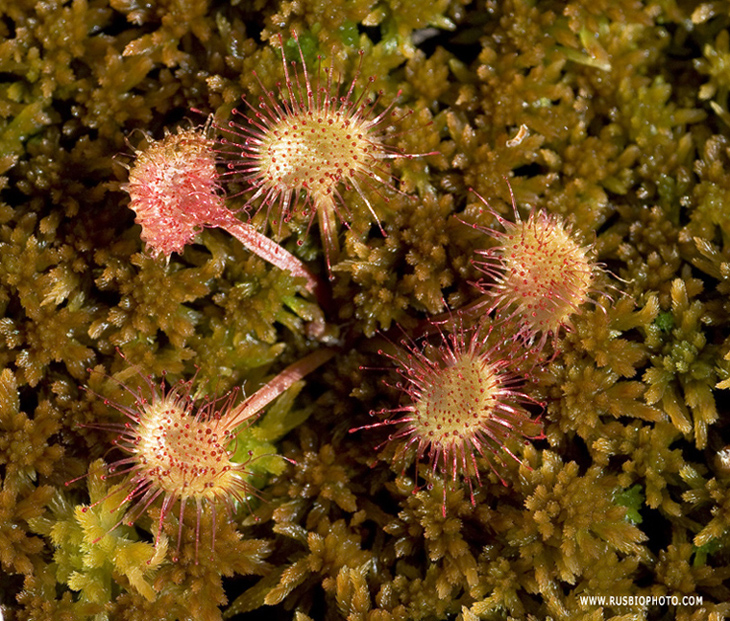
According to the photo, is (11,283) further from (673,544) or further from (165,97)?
(673,544)

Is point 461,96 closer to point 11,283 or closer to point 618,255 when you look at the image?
point 618,255

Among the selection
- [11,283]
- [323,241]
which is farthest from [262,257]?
[11,283]

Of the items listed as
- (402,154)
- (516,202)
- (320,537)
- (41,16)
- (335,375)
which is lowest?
(320,537)

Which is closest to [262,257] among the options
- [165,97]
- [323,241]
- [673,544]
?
[323,241]

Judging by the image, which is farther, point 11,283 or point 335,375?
point 335,375

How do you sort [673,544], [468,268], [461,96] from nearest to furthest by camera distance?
1. [673,544]
2. [468,268]
3. [461,96]

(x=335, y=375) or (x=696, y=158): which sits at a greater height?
(x=696, y=158)

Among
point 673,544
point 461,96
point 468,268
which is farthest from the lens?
point 461,96
